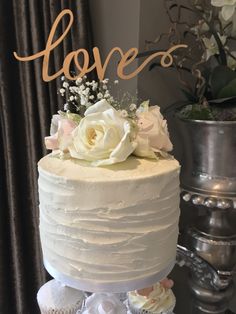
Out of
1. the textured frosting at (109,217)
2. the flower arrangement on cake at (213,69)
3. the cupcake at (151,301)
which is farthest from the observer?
the flower arrangement on cake at (213,69)

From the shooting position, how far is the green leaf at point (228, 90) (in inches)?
38.9

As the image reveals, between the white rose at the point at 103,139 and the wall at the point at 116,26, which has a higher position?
the wall at the point at 116,26

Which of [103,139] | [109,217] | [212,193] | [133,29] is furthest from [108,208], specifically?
[133,29]

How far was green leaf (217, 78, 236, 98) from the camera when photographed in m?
0.99

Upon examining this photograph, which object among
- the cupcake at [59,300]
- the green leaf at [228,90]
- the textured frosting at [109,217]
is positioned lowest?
the cupcake at [59,300]

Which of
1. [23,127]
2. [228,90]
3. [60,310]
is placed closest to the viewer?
[60,310]

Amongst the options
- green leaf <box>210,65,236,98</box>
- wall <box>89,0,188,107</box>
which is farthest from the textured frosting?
wall <box>89,0,188,107</box>

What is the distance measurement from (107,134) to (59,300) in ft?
1.50

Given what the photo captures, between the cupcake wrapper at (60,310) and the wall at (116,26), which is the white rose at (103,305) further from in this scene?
the wall at (116,26)

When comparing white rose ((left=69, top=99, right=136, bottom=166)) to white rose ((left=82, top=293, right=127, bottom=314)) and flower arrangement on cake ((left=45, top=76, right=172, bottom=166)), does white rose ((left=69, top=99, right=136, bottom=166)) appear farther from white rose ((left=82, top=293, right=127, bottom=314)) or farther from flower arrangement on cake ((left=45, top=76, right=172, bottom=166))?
white rose ((left=82, top=293, right=127, bottom=314))

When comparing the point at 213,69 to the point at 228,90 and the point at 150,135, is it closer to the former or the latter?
the point at 228,90

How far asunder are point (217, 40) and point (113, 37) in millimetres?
375

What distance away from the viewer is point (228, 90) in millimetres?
997

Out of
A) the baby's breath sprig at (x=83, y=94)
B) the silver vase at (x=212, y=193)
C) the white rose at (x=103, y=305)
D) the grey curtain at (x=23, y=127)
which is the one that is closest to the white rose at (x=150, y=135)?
the baby's breath sprig at (x=83, y=94)
